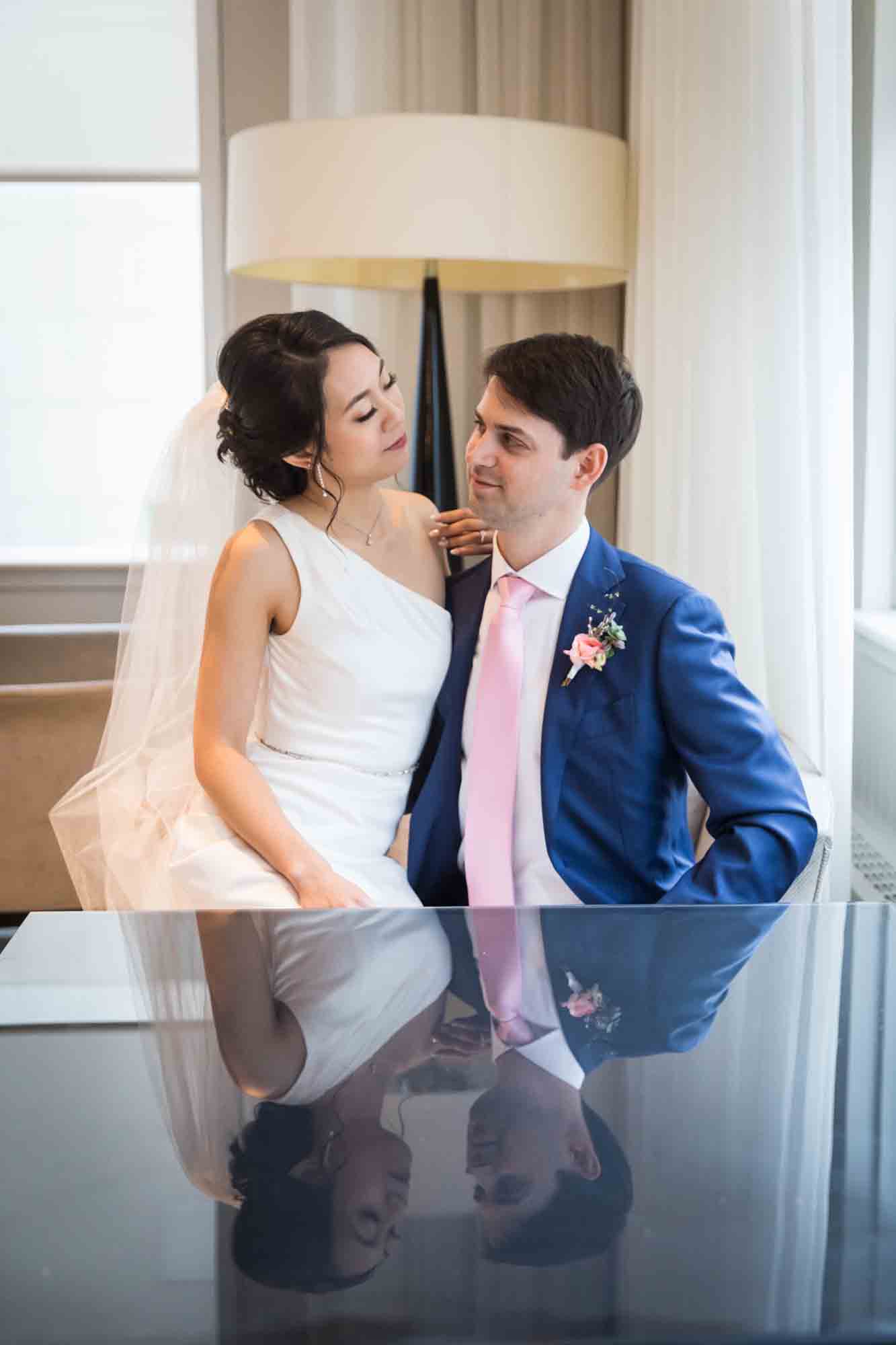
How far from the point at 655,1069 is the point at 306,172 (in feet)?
8.09

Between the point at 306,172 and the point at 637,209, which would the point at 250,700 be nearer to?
the point at 306,172

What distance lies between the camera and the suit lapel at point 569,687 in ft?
6.15

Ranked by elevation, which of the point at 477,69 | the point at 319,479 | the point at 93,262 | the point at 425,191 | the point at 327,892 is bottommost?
the point at 327,892

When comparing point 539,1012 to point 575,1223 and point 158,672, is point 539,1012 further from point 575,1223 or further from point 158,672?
point 158,672

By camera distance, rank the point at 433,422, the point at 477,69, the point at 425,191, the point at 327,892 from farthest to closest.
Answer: the point at 477,69, the point at 433,422, the point at 425,191, the point at 327,892

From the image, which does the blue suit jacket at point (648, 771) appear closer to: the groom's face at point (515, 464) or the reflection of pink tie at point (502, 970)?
the groom's face at point (515, 464)

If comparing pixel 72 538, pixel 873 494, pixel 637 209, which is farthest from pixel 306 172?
pixel 72 538

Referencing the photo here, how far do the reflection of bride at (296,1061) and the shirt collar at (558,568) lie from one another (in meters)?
0.77

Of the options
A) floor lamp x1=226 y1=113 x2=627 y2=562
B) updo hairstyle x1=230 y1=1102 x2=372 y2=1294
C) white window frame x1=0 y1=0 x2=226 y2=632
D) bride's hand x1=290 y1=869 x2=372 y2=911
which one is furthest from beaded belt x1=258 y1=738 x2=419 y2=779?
white window frame x1=0 y1=0 x2=226 y2=632

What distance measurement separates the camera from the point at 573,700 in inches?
74.0

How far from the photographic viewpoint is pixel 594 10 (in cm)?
381

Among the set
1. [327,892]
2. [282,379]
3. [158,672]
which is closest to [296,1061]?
[327,892]

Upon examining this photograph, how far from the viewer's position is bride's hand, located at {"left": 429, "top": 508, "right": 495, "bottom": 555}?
2121 mm

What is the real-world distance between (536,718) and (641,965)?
2.70 ft
